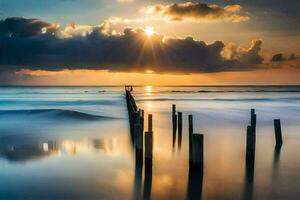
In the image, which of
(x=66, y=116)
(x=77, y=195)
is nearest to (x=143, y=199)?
(x=77, y=195)

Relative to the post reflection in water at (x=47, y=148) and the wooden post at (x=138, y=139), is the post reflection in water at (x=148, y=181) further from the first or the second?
the post reflection in water at (x=47, y=148)

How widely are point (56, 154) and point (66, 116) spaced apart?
16.6 metres

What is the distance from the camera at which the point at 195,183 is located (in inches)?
401

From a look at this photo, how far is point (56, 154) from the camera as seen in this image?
14109 mm

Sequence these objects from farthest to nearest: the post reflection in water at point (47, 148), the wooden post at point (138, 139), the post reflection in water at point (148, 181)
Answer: the post reflection in water at point (47, 148) → the wooden post at point (138, 139) → the post reflection in water at point (148, 181)

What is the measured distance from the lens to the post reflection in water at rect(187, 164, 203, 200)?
9.34m

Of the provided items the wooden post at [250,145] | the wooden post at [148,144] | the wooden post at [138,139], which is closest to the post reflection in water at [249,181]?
the wooden post at [250,145]

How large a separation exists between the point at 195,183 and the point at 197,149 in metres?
0.94

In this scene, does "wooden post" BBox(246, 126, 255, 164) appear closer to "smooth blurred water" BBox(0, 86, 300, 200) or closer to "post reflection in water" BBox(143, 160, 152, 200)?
"smooth blurred water" BBox(0, 86, 300, 200)

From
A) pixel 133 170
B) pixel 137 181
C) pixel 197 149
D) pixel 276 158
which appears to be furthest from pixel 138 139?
pixel 276 158

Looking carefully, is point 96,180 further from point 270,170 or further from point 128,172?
point 270,170

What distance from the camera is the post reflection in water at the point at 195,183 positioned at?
9344mm

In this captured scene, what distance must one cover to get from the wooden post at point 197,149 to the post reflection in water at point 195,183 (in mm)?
183

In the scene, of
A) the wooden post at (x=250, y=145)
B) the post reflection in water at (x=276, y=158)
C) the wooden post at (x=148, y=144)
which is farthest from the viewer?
the post reflection in water at (x=276, y=158)
